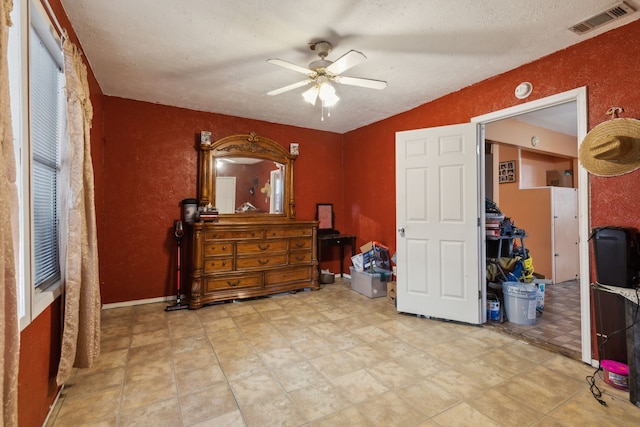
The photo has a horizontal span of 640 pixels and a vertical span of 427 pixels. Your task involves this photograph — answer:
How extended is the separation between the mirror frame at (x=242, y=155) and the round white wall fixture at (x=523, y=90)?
2.89m

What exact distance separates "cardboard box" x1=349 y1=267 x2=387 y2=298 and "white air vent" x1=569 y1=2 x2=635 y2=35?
3.03 meters

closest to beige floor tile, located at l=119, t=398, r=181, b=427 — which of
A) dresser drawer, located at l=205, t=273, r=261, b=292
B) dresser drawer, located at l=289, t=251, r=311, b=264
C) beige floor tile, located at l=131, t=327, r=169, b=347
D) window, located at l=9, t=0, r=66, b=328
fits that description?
window, located at l=9, t=0, r=66, b=328

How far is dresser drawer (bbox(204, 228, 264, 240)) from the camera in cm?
363

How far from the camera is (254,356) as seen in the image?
2.39 metres

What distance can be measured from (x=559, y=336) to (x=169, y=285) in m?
4.26

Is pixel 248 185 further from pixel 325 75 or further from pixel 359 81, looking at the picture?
pixel 359 81

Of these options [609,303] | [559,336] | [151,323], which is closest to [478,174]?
[609,303]

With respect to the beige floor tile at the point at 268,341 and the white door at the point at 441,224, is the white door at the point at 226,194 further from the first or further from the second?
→ the white door at the point at 441,224

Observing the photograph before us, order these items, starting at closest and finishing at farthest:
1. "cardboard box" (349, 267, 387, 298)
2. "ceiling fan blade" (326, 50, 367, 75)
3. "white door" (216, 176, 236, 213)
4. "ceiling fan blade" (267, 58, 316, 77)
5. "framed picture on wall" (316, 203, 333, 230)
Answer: "ceiling fan blade" (326, 50, 367, 75) < "ceiling fan blade" (267, 58, 316, 77) < "cardboard box" (349, 267, 387, 298) < "white door" (216, 176, 236, 213) < "framed picture on wall" (316, 203, 333, 230)

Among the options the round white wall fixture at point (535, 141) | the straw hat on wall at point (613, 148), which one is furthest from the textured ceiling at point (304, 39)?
the round white wall fixture at point (535, 141)

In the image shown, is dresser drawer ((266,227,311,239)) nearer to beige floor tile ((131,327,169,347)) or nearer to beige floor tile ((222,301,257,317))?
beige floor tile ((222,301,257,317))

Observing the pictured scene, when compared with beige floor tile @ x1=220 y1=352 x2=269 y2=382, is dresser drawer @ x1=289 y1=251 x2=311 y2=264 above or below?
above

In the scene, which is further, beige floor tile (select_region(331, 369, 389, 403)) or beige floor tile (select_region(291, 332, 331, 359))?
beige floor tile (select_region(291, 332, 331, 359))

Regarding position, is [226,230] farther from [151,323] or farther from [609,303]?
[609,303]
